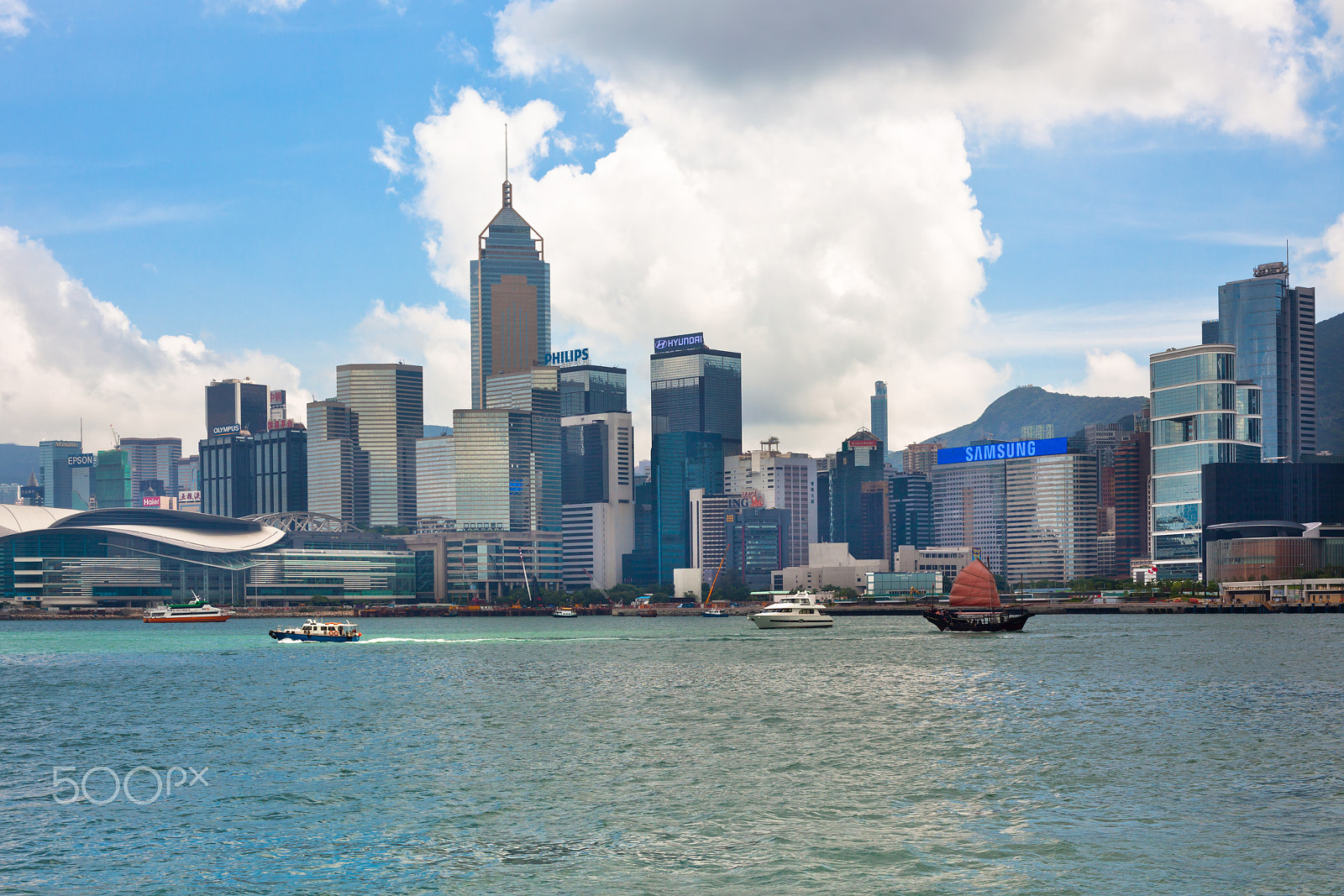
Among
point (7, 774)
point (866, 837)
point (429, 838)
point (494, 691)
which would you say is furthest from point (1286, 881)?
point (494, 691)

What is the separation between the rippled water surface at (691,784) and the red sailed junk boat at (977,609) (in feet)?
254

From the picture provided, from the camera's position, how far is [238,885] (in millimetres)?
38031

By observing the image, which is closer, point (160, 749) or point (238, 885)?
point (238, 885)

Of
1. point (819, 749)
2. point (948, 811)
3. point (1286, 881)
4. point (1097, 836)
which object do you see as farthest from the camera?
point (819, 749)

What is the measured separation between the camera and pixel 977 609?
632 feet

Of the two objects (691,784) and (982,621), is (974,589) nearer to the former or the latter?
(982,621)

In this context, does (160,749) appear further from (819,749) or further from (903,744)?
(903,744)

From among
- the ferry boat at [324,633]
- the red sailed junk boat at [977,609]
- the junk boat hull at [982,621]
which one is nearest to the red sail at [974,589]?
the red sailed junk boat at [977,609]

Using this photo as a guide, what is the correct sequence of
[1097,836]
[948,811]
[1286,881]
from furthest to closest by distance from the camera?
[948,811], [1097,836], [1286,881]

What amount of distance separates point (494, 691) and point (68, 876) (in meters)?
60.1

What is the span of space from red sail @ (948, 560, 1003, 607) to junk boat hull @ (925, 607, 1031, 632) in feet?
5.73

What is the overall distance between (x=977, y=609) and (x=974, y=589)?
2968 mm

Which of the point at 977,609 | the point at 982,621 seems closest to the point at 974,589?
the point at 977,609

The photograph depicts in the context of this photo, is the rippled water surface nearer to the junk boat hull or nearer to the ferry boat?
the ferry boat
